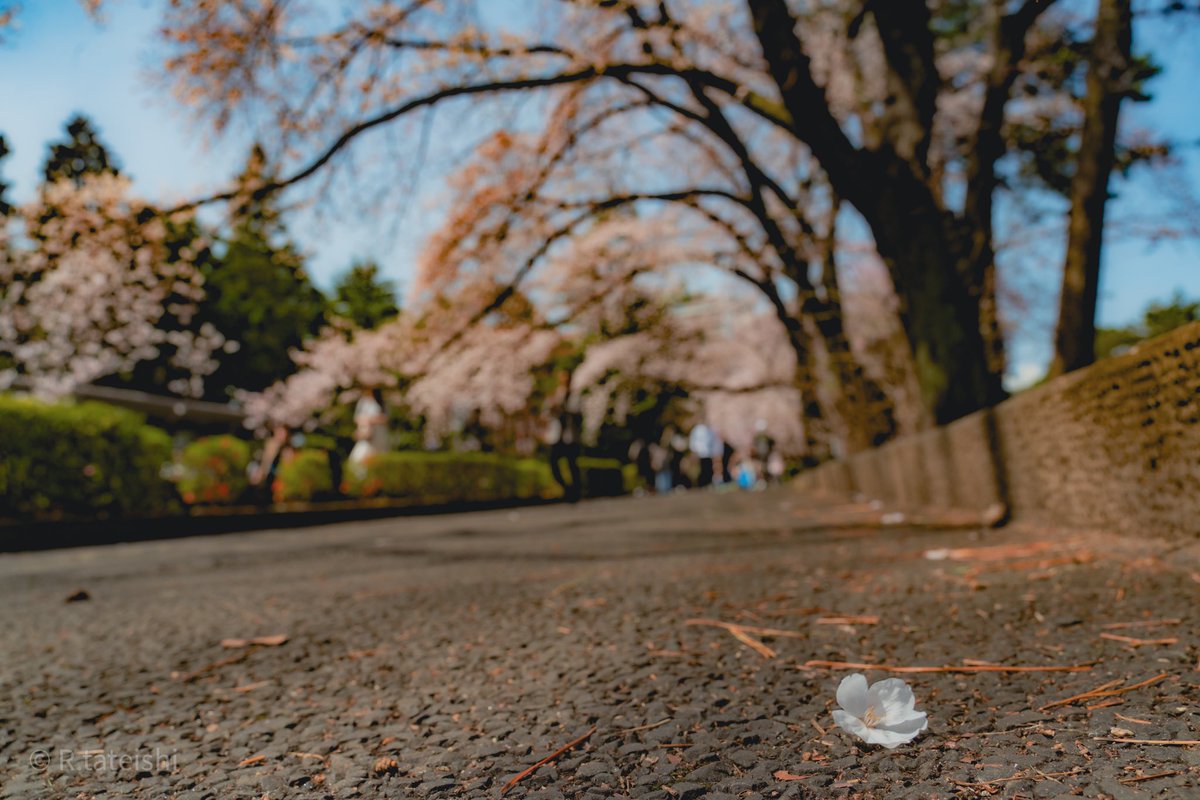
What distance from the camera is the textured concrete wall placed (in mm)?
2266

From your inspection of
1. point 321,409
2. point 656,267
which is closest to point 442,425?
point 321,409

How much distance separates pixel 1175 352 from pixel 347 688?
255cm

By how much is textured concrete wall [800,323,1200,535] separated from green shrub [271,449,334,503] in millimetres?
11613

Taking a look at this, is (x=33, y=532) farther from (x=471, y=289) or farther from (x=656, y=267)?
(x=656, y=267)

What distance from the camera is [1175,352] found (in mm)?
2217

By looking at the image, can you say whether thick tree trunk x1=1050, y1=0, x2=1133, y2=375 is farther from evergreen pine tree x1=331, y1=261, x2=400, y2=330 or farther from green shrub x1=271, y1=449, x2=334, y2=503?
evergreen pine tree x1=331, y1=261, x2=400, y2=330

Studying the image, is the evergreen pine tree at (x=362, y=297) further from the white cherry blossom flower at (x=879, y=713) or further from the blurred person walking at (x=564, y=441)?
the white cherry blossom flower at (x=879, y=713)

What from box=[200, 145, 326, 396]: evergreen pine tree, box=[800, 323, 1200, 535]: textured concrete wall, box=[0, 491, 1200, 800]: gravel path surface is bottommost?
box=[0, 491, 1200, 800]: gravel path surface

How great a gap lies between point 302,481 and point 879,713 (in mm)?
13701

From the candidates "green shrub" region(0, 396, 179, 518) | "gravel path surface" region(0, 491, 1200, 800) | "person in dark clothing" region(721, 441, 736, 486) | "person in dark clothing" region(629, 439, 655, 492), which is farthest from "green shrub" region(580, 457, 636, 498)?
"gravel path surface" region(0, 491, 1200, 800)

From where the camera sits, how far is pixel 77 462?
8977 millimetres

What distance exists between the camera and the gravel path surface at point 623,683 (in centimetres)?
113

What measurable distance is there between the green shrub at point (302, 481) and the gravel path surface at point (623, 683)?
10.3 m

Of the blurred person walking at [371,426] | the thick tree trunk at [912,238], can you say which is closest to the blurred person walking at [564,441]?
the blurred person walking at [371,426]
